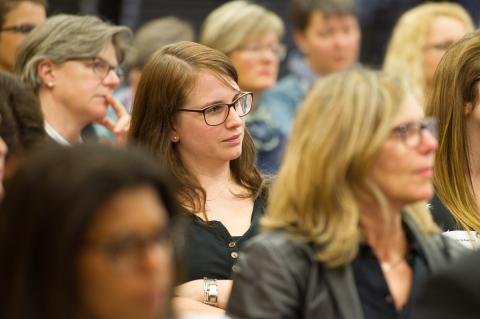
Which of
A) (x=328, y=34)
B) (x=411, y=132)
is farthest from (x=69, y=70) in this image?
(x=328, y=34)

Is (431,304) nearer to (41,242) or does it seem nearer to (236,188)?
(41,242)

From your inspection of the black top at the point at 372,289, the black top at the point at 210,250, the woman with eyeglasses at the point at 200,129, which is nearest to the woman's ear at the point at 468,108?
the woman with eyeglasses at the point at 200,129

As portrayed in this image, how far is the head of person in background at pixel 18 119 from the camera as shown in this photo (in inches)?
158

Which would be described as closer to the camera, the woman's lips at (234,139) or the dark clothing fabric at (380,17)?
the woman's lips at (234,139)

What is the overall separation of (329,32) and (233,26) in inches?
47.0

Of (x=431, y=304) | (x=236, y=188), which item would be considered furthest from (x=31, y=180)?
(x=236, y=188)

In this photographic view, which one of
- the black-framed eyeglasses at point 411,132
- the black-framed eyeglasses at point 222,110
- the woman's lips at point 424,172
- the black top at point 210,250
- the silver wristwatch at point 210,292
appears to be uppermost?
the black-framed eyeglasses at point 411,132

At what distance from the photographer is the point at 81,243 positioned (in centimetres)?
251

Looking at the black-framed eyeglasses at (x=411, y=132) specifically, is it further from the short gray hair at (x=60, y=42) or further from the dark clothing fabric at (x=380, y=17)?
the dark clothing fabric at (x=380, y=17)

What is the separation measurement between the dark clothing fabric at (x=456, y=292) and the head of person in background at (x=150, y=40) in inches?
180

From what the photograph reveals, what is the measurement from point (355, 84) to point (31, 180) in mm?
1109

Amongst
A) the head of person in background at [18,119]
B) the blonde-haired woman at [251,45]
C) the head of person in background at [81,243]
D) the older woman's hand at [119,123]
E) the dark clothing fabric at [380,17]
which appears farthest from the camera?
the dark clothing fabric at [380,17]

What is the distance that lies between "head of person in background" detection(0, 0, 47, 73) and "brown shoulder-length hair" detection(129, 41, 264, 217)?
211 centimetres

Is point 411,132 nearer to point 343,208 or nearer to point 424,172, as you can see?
point 424,172
